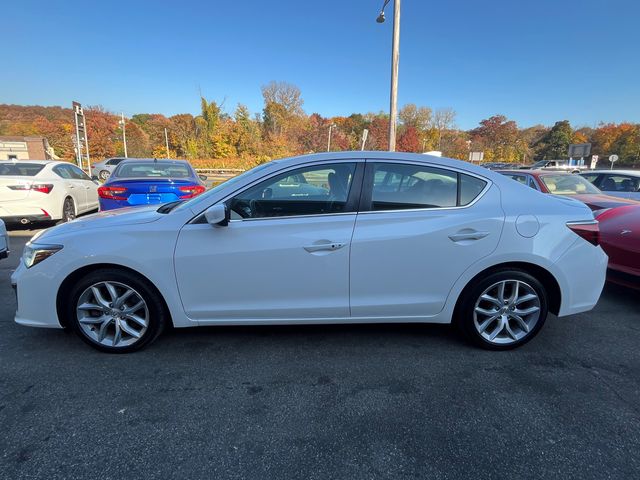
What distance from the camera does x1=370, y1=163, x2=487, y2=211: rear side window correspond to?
8.89 ft

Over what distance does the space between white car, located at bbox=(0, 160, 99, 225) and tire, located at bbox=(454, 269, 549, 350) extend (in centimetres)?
773

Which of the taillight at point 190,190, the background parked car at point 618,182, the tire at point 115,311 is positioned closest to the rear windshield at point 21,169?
the taillight at point 190,190

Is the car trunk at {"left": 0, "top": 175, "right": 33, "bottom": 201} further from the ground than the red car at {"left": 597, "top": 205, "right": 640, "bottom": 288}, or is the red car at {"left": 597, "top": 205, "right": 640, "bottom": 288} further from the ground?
the car trunk at {"left": 0, "top": 175, "right": 33, "bottom": 201}

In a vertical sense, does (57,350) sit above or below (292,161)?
below

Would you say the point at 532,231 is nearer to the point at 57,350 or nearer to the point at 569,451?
the point at 569,451

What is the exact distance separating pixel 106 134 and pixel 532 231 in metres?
56.4

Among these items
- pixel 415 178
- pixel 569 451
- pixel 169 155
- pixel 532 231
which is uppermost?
pixel 169 155

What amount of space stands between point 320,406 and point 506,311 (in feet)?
5.45

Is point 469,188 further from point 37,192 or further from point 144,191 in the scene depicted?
point 37,192

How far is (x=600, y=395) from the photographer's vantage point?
93.1 inches

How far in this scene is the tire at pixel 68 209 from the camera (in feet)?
24.2

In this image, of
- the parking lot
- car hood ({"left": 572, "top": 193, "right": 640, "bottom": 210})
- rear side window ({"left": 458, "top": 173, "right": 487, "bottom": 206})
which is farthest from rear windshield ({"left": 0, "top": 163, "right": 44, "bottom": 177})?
car hood ({"left": 572, "top": 193, "right": 640, "bottom": 210})

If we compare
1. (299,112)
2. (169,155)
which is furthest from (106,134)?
(299,112)

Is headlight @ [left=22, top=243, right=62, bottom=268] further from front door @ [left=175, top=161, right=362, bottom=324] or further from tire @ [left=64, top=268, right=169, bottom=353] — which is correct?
front door @ [left=175, top=161, right=362, bottom=324]
